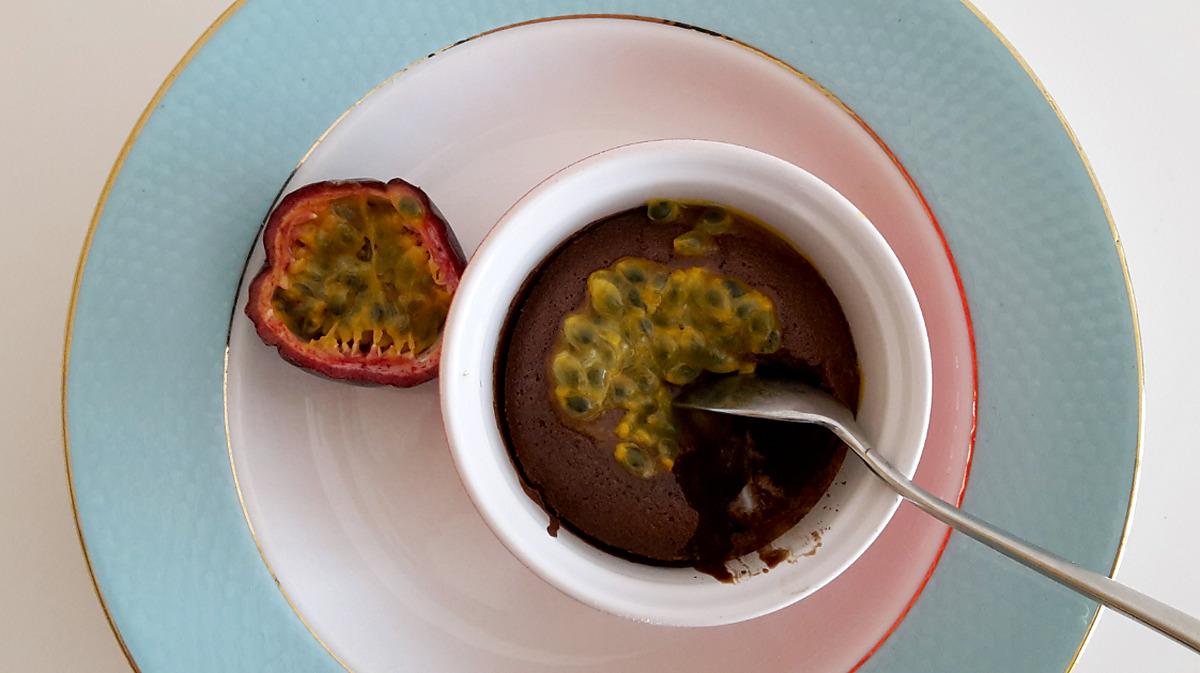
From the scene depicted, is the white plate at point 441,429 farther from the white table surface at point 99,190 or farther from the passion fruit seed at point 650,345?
the white table surface at point 99,190

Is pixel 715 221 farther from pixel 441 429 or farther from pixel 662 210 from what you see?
pixel 441 429

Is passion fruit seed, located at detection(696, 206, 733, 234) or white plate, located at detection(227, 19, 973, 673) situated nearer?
passion fruit seed, located at detection(696, 206, 733, 234)

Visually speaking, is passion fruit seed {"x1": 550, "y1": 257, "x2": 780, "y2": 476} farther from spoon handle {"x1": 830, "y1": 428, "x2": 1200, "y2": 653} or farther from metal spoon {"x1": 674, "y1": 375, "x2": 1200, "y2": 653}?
spoon handle {"x1": 830, "y1": 428, "x2": 1200, "y2": 653}

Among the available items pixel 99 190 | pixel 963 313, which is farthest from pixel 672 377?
pixel 99 190

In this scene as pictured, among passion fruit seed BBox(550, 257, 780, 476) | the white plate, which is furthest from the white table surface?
passion fruit seed BBox(550, 257, 780, 476)

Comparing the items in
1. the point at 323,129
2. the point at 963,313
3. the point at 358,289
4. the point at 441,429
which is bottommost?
the point at 441,429

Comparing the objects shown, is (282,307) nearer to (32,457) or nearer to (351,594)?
(351,594)

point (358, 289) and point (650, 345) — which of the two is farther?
point (358, 289)
